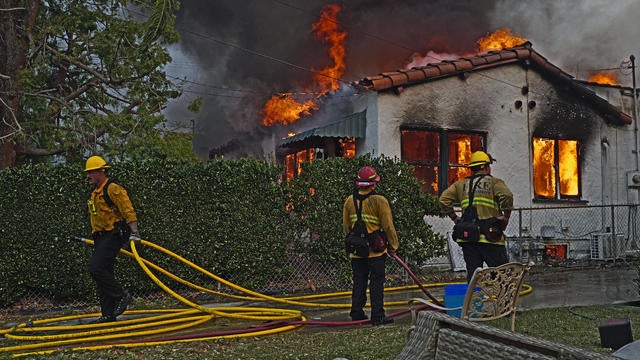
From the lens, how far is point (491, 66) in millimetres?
13344

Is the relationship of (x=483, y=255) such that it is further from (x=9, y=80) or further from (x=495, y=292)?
(x=9, y=80)

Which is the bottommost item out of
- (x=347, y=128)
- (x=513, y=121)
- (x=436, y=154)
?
(x=436, y=154)

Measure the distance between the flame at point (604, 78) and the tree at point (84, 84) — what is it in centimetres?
1204

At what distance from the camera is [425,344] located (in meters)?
2.29

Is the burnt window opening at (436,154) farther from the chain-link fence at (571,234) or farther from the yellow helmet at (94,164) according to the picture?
the yellow helmet at (94,164)

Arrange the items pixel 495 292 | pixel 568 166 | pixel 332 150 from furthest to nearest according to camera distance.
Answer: pixel 568 166, pixel 332 150, pixel 495 292

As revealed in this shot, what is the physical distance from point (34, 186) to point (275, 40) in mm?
16248

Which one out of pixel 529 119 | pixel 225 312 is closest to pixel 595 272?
pixel 529 119

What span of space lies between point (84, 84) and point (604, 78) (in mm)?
14251

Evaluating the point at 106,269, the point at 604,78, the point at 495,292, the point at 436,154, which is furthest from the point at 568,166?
the point at 106,269

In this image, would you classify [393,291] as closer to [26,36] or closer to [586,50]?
[26,36]

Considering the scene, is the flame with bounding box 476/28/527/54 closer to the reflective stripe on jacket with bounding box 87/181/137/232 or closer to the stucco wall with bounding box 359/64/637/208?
the stucco wall with bounding box 359/64/637/208

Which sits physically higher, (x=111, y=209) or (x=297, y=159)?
(x=297, y=159)

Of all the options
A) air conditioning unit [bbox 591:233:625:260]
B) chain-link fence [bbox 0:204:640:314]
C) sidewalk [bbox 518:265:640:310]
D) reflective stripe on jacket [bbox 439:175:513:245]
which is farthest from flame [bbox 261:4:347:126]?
reflective stripe on jacket [bbox 439:175:513:245]
